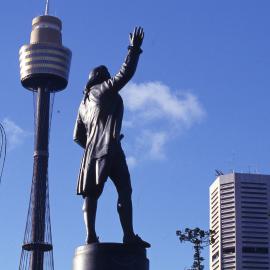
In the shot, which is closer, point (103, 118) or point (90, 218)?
point (90, 218)

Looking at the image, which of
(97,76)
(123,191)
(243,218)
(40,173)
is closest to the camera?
(123,191)

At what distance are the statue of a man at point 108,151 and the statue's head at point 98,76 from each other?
0.73ft

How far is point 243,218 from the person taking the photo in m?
192

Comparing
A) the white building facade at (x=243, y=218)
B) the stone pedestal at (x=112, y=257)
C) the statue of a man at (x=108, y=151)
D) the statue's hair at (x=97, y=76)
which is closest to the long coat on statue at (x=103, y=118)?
the statue of a man at (x=108, y=151)

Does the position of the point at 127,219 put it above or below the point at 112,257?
above

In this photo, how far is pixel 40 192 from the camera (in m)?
128

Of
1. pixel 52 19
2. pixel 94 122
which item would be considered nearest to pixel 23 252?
pixel 52 19

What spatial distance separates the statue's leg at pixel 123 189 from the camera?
13.8m

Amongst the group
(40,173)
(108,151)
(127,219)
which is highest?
(40,173)

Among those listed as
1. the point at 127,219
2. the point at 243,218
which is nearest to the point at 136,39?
the point at 127,219

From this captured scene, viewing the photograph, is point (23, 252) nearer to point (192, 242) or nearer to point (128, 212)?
point (192, 242)

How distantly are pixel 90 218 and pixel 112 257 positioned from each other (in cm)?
95

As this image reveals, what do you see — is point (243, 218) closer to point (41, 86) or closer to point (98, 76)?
point (41, 86)

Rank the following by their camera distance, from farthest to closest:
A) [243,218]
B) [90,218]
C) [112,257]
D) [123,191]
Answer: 1. [243,218]
2. [123,191]
3. [90,218]
4. [112,257]
